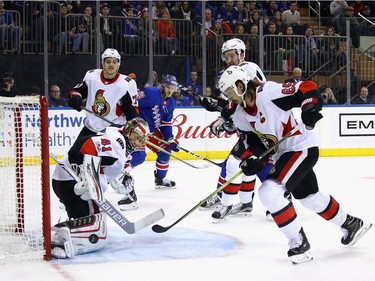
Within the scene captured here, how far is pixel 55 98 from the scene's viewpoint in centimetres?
939

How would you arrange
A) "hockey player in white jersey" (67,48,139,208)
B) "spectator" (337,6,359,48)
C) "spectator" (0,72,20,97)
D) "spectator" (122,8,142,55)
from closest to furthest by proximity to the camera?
"hockey player in white jersey" (67,48,139,208), "spectator" (0,72,20,97), "spectator" (122,8,142,55), "spectator" (337,6,359,48)

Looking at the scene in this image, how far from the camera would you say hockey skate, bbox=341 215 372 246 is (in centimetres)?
427

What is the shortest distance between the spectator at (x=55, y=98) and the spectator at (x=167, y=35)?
5.35 feet

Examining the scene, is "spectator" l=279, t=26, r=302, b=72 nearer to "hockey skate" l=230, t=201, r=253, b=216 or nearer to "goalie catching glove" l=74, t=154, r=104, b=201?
"hockey skate" l=230, t=201, r=253, b=216

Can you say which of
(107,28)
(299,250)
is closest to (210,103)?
(299,250)

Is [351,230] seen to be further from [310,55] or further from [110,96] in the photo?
[310,55]

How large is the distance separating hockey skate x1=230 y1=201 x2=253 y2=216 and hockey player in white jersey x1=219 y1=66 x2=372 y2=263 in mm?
1335

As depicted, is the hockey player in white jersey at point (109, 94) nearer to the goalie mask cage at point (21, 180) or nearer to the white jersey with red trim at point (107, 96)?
the white jersey with red trim at point (107, 96)

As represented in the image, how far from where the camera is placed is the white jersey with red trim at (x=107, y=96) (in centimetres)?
595

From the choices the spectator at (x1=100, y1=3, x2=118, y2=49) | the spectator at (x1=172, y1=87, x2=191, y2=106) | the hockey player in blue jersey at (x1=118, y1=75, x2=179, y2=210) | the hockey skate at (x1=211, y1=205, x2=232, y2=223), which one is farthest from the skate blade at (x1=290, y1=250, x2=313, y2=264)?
the spectator at (x1=100, y1=3, x2=118, y2=49)

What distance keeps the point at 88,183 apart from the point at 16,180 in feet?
1.42

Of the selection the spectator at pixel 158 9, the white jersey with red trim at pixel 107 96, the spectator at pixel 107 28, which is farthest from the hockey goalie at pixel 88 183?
the spectator at pixel 158 9

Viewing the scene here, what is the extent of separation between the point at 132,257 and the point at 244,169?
2.35 ft

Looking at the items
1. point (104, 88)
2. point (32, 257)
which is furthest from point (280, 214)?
point (104, 88)
